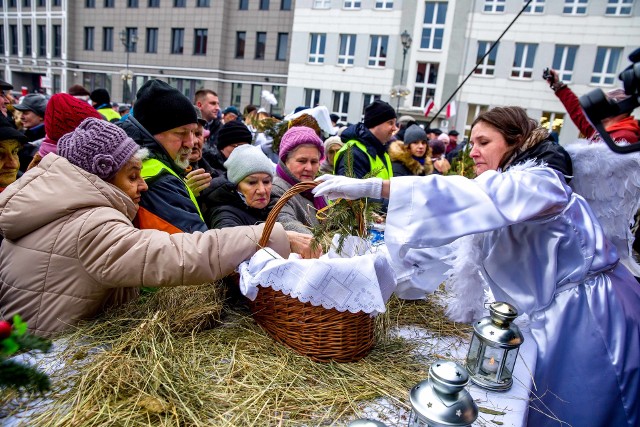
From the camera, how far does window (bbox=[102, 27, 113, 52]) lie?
31609mm

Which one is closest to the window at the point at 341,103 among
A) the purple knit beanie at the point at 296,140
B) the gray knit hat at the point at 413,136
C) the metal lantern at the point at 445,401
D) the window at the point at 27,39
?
the gray knit hat at the point at 413,136

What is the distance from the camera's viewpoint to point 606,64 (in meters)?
19.8

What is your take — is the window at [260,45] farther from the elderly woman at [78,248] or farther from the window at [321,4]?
the elderly woman at [78,248]

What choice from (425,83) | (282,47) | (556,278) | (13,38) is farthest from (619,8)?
(13,38)

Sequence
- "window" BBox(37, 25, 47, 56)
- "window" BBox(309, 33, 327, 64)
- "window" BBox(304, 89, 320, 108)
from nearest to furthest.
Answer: "window" BBox(309, 33, 327, 64)
"window" BBox(304, 89, 320, 108)
"window" BBox(37, 25, 47, 56)

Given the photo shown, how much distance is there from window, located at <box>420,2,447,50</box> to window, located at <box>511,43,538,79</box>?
13.5 feet

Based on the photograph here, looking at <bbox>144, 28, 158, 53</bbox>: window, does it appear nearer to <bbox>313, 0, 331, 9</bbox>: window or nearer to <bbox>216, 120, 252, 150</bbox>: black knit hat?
<bbox>313, 0, 331, 9</bbox>: window

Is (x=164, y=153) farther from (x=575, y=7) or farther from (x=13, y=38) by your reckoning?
(x=13, y=38)

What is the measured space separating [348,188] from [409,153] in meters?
3.88

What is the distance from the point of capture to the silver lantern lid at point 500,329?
4.67ft

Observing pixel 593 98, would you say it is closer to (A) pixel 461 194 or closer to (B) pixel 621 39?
(A) pixel 461 194

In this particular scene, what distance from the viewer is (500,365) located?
1.44m

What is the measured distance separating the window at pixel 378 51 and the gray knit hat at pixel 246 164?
922 inches

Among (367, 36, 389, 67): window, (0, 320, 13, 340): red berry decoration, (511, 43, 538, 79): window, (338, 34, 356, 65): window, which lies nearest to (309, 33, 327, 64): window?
(338, 34, 356, 65): window
